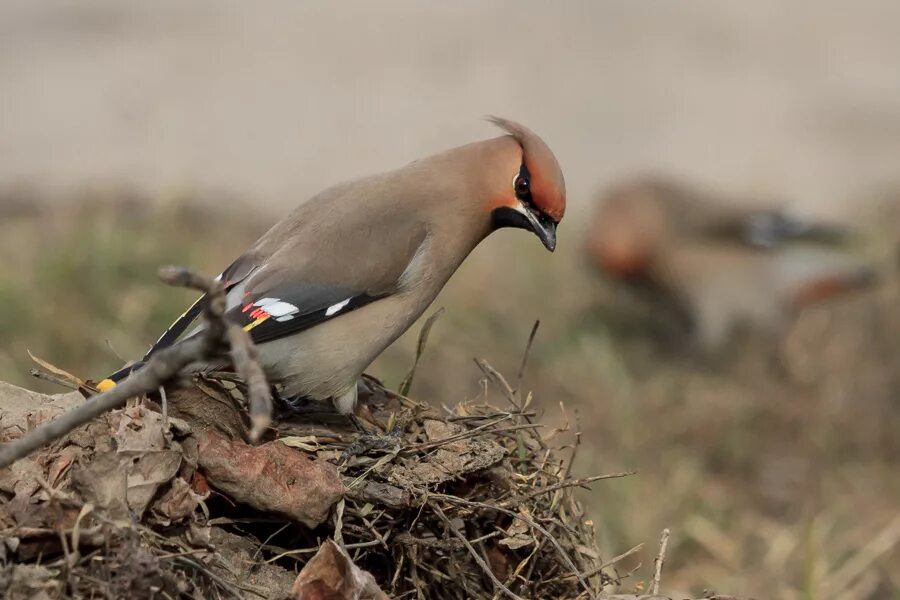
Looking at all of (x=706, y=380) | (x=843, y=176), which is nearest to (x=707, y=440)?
(x=706, y=380)

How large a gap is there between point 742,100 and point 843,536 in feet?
21.3

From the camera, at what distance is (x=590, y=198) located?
10.7m

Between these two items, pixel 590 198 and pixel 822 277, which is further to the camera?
pixel 590 198

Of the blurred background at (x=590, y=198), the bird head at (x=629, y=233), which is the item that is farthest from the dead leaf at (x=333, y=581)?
the bird head at (x=629, y=233)

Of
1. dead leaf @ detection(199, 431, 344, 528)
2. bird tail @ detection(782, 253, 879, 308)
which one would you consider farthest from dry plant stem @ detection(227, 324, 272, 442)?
bird tail @ detection(782, 253, 879, 308)

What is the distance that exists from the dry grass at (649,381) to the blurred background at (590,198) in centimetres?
2

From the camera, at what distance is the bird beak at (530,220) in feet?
13.9

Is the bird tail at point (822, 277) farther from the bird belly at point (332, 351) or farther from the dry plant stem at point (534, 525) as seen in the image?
the dry plant stem at point (534, 525)

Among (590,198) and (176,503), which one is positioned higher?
(176,503)

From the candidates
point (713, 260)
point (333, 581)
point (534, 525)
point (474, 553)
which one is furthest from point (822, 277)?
point (333, 581)

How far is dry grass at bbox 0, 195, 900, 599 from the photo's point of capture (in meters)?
6.43

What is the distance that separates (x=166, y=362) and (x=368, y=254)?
70.3 inches

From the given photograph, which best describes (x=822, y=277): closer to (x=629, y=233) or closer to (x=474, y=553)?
(x=629, y=233)

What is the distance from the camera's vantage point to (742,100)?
12406 mm
